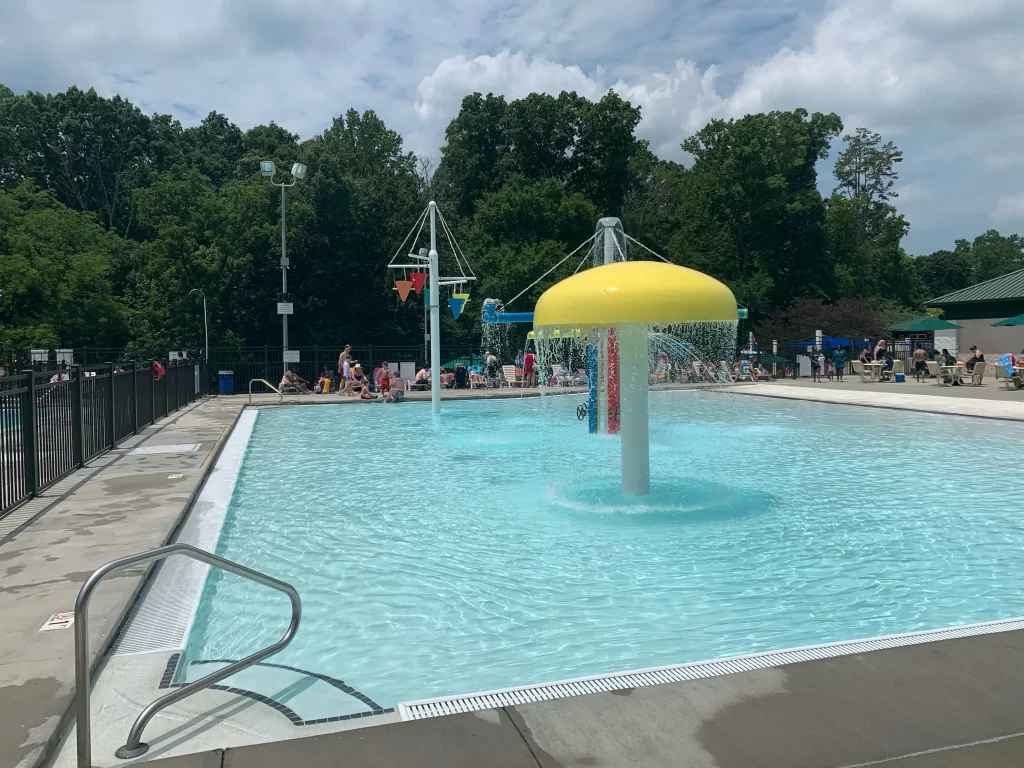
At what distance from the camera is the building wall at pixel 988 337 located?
4562 centimetres

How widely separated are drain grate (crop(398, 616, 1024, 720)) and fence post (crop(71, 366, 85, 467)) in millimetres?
9420

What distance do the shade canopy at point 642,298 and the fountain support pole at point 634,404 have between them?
0.87 metres

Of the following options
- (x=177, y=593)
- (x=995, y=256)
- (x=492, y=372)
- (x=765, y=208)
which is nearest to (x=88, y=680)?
(x=177, y=593)

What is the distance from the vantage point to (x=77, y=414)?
11.6 meters

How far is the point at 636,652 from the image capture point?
5.11 metres

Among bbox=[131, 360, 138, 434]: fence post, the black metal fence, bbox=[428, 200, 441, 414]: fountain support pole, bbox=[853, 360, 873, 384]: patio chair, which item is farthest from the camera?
bbox=[853, 360, 873, 384]: patio chair

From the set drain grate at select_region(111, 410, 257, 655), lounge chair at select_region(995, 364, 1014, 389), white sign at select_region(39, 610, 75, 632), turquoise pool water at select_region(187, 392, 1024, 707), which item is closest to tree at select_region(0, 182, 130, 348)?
turquoise pool water at select_region(187, 392, 1024, 707)

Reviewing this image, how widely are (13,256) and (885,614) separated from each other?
135ft

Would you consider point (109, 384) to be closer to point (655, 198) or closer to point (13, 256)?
point (13, 256)

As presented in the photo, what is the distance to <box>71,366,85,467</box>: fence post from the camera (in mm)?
11305

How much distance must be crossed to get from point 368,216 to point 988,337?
38913mm

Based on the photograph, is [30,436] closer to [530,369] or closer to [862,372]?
[530,369]

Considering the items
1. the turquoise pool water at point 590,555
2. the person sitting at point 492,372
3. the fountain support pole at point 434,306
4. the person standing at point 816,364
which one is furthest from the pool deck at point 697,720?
the person standing at point 816,364

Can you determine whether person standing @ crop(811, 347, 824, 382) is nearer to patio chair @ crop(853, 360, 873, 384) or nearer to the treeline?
patio chair @ crop(853, 360, 873, 384)
